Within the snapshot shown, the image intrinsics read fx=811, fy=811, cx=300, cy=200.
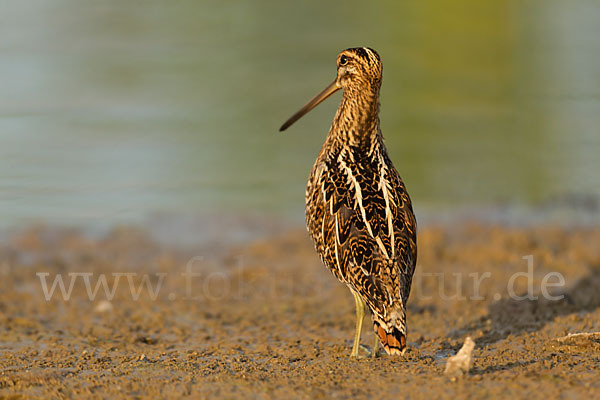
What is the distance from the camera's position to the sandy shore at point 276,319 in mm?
4484

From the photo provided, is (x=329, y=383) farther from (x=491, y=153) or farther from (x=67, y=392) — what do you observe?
(x=491, y=153)

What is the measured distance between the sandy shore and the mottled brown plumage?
0.43 meters

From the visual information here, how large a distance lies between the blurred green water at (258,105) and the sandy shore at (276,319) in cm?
117

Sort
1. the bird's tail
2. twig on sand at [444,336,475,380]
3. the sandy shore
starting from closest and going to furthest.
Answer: twig on sand at [444,336,475,380] → the sandy shore → the bird's tail

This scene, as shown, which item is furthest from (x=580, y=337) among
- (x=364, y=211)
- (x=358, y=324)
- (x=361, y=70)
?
(x=361, y=70)

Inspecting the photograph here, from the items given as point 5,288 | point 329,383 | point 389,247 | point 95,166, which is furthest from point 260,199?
point 329,383

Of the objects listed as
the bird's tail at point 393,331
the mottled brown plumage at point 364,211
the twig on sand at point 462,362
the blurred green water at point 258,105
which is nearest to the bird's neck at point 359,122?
the mottled brown plumage at point 364,211

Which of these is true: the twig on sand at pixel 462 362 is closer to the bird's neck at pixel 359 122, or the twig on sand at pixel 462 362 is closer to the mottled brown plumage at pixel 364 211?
the mottled brown plumage at pixel 364 211

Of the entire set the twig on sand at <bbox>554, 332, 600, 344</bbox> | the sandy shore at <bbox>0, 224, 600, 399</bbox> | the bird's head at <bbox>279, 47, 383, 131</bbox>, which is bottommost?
the sandy shore at <bbox>0, 224, 600, 399</bbox>

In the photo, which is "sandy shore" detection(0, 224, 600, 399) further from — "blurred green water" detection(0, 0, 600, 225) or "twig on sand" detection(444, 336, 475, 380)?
"blurred green water" detection(0, 0, 600, 225)

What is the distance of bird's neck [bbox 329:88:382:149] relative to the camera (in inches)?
224

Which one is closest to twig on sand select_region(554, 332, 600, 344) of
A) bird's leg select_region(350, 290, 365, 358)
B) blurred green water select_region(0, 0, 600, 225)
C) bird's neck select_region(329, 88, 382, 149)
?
bird's leg select_region(350, 290, 365, 358)

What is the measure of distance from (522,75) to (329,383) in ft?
38.7

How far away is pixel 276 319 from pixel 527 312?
2.00m
